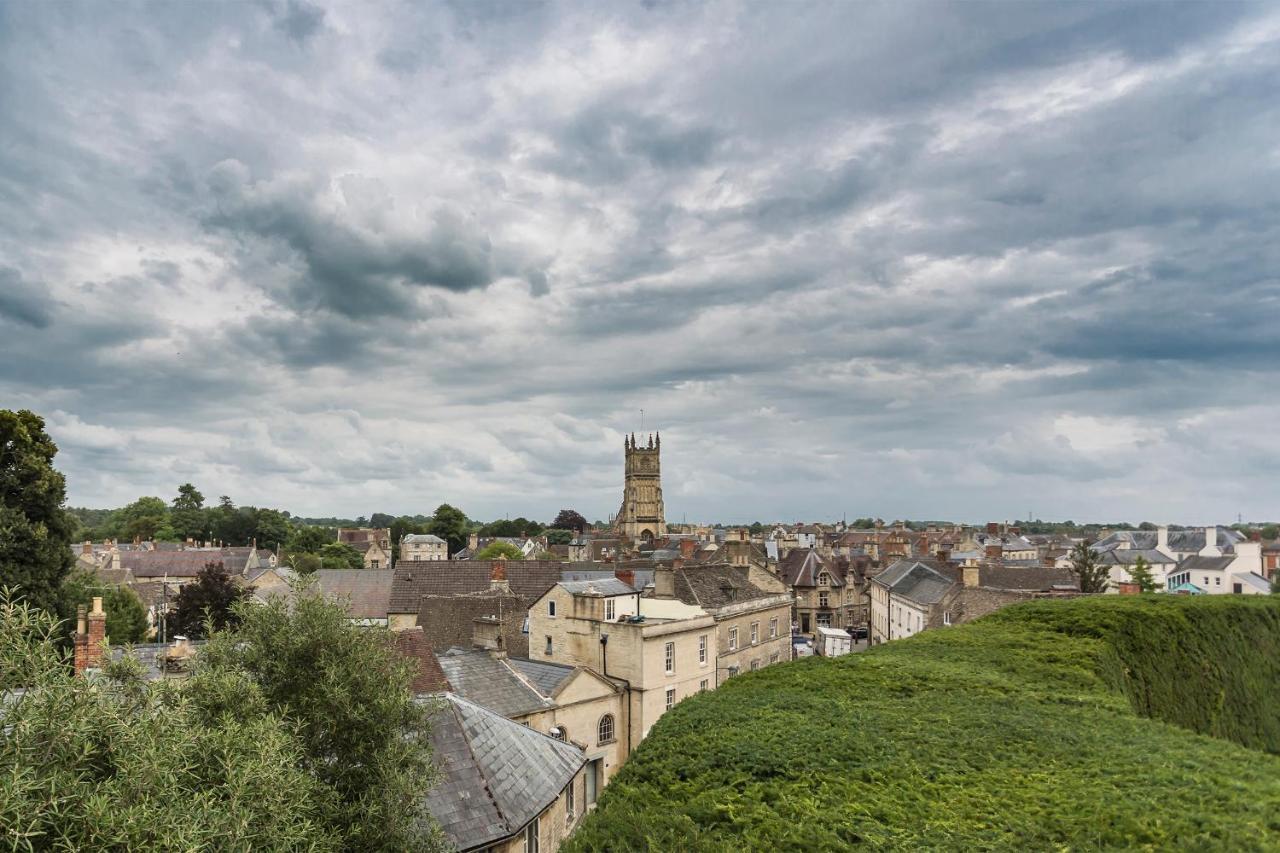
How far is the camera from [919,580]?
5534cm

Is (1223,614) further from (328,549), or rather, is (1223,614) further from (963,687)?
(328,549)

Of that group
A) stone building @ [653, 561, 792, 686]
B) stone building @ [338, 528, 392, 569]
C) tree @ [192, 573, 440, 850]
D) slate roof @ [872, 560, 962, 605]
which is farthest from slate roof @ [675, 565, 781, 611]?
stone building @ [338, 528, 392, 569]

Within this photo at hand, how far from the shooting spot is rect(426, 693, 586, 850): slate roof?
16484mm

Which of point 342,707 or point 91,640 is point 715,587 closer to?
point 91,640

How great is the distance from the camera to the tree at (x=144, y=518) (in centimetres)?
14975

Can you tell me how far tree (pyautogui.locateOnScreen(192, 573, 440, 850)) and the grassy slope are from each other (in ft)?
16.2

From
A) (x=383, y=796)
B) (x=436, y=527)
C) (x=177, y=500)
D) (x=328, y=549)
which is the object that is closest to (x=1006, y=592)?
(x=383, y=796)

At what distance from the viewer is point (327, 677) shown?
13.4 metres

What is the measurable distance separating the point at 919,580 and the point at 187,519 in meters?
156

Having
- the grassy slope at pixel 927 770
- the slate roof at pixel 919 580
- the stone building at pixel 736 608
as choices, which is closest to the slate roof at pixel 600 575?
the stone building at pixel 736 608

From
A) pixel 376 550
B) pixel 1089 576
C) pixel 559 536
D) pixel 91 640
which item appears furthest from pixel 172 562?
pixel 1089 576

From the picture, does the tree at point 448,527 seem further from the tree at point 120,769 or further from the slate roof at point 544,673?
the tree at point 120,769

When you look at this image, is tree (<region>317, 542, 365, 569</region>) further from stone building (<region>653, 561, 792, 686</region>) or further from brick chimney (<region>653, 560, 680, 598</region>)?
brick chimney (<region>653, 560, 680, 598</region>)

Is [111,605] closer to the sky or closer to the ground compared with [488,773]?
closer to the sky
